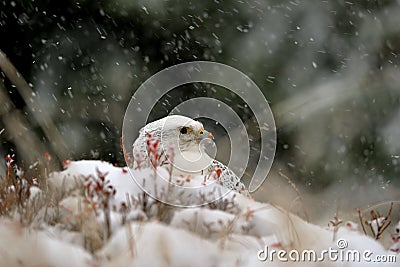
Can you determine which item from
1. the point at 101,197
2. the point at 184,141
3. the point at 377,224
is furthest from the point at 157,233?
the point at 184,141

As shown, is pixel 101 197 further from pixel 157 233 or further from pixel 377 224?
pixel 377 224

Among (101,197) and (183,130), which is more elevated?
(183,130)

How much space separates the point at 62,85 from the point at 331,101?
217cm

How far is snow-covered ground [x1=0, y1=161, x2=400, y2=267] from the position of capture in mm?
1252

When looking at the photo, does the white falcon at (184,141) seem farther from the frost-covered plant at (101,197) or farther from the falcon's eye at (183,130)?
the frost-covered plant at (101,197)

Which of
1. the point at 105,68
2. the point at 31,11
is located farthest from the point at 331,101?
the point at 31,11

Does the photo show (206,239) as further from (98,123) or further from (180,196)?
(98,123)

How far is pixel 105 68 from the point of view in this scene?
Result: 5441 millimetres

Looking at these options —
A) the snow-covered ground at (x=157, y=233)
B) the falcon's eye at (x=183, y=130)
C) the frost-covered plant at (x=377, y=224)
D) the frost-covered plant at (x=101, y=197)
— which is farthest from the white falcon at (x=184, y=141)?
the frost-covered plant at (x=101, y=197)

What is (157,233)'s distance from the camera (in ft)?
4.21

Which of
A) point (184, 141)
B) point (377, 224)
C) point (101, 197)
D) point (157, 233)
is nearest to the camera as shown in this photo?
point (157, 233)

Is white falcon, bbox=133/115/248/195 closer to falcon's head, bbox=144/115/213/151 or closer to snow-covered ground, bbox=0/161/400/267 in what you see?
falcon's head, bbox=144/115/213/151

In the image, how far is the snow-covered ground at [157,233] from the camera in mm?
1252

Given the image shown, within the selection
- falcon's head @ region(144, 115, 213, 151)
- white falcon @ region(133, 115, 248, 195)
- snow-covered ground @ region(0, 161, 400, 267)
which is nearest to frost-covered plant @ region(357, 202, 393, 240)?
snow-covered ground @ region(0, 161, 400, 267)
